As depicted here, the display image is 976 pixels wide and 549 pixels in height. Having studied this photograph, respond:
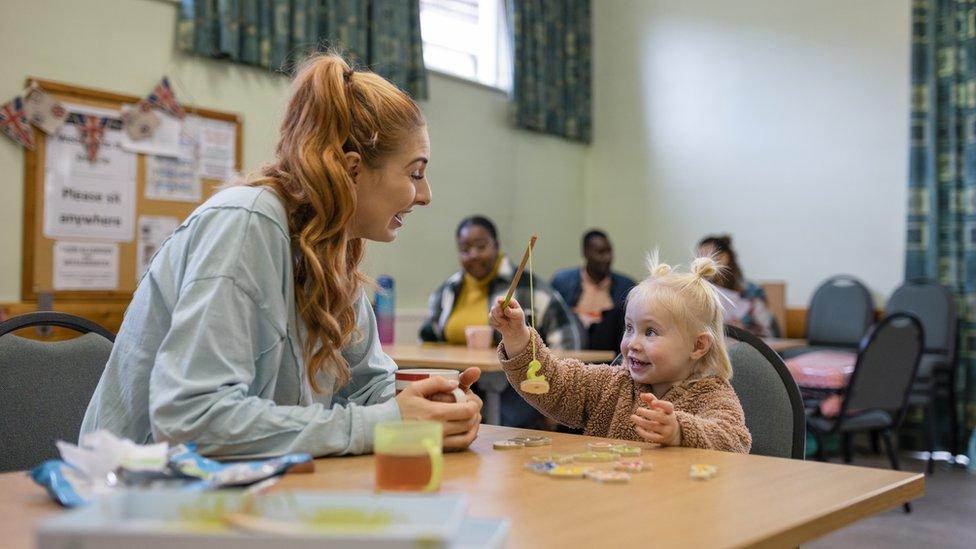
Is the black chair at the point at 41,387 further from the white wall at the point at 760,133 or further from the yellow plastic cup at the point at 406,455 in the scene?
the white wall at the point at 760,133

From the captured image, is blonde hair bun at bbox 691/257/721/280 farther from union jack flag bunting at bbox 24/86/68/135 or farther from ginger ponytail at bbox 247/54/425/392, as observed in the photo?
union jack flag bunting at bbox 24/86/68/135

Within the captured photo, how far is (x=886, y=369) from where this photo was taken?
13.3 feet

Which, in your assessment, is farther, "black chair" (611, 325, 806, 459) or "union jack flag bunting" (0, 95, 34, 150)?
"union jack flag bunting" (0, 95, 34, 150)

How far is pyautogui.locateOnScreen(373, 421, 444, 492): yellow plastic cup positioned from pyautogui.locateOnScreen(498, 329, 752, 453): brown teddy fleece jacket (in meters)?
0.71

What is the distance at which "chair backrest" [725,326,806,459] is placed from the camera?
5.50 ft

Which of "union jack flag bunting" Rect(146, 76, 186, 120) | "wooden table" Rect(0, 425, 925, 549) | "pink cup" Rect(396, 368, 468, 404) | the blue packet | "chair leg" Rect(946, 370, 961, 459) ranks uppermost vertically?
"union jack flag bunting" Rect(146, 76, 186, 120)

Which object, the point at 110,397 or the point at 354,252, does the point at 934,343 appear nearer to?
the point at 354,252

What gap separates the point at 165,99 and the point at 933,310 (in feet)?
14.0

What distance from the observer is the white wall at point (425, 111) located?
4004mm

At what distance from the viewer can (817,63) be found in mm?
6102

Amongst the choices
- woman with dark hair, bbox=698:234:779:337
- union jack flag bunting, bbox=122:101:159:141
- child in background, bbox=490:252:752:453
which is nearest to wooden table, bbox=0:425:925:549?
child in background, bbox=490:252:752:453

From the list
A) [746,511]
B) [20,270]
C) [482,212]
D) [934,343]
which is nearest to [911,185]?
[934,343]

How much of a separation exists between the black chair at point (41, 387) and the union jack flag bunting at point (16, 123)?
2.58 meters

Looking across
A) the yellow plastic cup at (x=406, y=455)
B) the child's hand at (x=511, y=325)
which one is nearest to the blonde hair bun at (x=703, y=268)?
the child's hand at (x=511, y=325)
